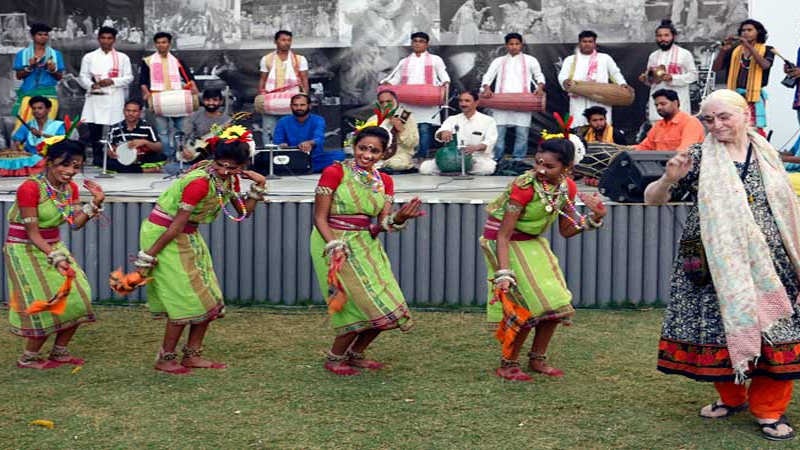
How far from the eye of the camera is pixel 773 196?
4746 millimetres

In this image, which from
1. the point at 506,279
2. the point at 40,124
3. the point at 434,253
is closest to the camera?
the point at 506,279

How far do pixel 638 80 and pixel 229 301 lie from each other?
5278mm

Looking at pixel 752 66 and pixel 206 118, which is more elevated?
pixel 752 66

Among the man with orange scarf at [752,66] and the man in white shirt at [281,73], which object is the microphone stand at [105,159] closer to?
the man in white shirt at [281,73]

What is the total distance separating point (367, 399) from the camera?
5480 mm

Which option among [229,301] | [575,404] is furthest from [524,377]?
[229,301]

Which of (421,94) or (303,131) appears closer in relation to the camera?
(303,131)

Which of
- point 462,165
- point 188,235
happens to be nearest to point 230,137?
point 188,235

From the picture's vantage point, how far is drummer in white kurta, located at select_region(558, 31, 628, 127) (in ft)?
37.3

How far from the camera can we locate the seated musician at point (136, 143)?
11.0 meters

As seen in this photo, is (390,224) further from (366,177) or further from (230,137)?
(230,137)

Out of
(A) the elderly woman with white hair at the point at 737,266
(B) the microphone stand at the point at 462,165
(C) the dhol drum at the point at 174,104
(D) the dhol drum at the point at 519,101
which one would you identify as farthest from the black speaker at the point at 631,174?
(C) the dhol drum at the point at 174,104

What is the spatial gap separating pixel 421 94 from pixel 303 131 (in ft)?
4.00

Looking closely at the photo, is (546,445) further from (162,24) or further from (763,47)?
(162,24)
